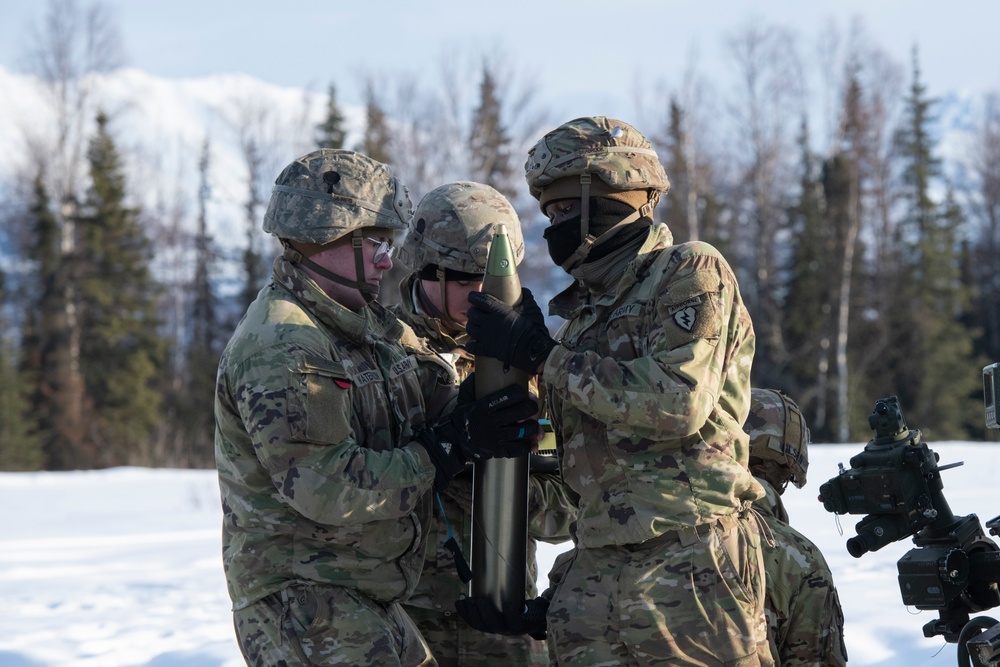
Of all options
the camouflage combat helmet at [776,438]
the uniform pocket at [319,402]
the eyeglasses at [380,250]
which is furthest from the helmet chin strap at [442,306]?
the camouflage combat helmet at [776,438]

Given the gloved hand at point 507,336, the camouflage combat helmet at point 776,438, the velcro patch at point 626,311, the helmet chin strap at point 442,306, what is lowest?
the camouflage combat helmet at point 776,438

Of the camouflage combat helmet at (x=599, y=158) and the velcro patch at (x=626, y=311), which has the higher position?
the camouflage combat helmet at (x=599, y=158)

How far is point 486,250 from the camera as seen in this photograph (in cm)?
490

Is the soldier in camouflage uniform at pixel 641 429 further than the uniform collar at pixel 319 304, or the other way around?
the uniform collar at pixel 319 304

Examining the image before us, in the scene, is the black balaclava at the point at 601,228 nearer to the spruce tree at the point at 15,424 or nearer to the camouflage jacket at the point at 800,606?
the camouflage jacket at the point at 800,606

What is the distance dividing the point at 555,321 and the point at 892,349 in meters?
12.2

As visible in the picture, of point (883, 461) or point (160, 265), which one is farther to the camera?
point (160, 265)

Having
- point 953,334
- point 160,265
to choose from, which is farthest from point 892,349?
point 160,265

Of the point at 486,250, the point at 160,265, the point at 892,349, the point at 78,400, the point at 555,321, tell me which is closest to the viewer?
the point at 486,250

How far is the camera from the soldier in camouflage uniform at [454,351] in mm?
4520

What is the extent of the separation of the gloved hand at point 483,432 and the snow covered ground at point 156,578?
226 cm

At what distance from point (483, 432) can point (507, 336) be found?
0.37 metres

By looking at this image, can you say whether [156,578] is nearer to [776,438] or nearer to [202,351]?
[776,438]

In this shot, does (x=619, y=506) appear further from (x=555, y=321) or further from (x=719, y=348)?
(x=555, y=321)
